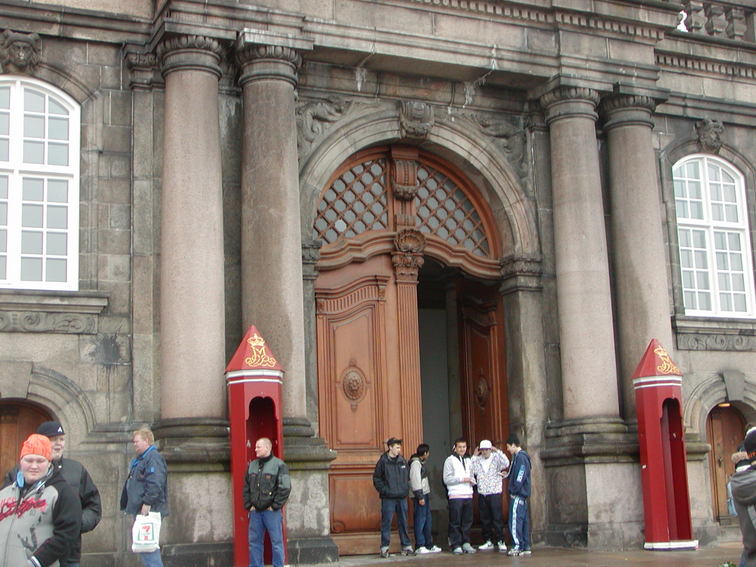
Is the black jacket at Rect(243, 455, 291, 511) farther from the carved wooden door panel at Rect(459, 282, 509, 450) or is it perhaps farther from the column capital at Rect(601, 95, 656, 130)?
the column capital at Rect(601, 95, 656, 130)

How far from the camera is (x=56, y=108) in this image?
1411cm

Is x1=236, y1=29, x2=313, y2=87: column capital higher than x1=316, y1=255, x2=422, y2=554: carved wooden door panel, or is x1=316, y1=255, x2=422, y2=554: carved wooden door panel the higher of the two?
x1=236, y1=29, x2=313, y2=87: column capital

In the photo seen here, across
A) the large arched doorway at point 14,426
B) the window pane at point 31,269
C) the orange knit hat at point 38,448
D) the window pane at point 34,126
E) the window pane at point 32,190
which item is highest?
the window pane at point 34,126

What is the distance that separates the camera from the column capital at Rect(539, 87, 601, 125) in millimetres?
16016

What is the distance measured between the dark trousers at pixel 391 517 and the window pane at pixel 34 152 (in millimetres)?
5959

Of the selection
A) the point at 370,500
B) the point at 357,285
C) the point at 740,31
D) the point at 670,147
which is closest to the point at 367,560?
the point at 370,500

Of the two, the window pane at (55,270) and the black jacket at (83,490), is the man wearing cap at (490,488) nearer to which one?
the window pane at (55,270)

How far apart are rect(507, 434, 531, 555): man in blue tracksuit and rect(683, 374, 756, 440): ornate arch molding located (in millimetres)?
3271

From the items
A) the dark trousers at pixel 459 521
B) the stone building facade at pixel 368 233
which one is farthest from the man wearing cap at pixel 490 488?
the stone building facade at pixel 368 233

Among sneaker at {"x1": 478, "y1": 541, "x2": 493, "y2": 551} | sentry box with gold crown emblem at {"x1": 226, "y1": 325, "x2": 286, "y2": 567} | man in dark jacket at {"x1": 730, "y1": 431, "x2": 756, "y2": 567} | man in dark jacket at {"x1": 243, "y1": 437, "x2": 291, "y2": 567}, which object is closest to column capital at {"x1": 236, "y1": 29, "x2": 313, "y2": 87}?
sentry box with gold crown emblem at {"x1": 226, "y1": 325, "x2": 286, "y2": 567}

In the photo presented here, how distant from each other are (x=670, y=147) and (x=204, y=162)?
7784 millimetres

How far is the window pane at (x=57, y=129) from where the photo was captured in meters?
14.0

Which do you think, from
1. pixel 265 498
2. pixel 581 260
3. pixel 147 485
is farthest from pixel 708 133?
pixel 147 485

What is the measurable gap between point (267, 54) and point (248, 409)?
4.37m
